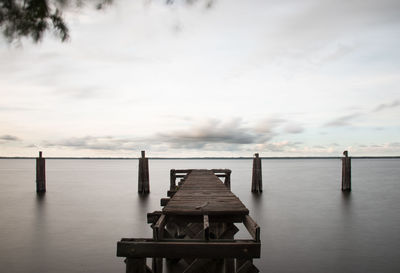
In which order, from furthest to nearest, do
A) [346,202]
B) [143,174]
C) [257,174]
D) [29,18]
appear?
[257,174] → [346,202] → [143,174] → [29,18]

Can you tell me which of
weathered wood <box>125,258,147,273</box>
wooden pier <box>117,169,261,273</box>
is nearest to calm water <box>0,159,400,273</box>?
wooden pier <box>117,169,261,273</box>

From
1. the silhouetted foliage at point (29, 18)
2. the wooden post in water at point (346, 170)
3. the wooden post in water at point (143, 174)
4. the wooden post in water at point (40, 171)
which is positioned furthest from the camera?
the wooden post in water at point (346, 170)

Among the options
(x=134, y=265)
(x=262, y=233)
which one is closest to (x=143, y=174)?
(x=262, y=233)

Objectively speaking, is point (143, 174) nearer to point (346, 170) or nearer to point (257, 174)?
point (257, 174)

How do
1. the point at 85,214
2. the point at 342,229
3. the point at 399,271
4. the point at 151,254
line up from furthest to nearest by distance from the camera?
the point at 85,214 < the point at 342,229 < the point at 399,271 < the point at 151,254

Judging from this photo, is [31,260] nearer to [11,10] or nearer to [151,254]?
[151,254]

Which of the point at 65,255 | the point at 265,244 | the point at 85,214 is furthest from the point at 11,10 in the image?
the point at 85,214

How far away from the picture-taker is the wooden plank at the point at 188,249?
369cm

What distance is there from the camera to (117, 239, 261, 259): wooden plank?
3.69 meters

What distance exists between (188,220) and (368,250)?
10155 millimetres

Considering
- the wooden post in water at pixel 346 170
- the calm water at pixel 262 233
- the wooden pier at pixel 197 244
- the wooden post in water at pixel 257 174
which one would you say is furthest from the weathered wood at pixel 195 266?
the wooden post in water at pixel 346 170

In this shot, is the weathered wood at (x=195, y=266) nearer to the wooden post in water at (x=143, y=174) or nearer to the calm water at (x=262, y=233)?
the calm water at (x=262, y=233)

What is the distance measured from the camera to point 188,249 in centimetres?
376

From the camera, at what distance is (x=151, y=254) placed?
3.71 metres
